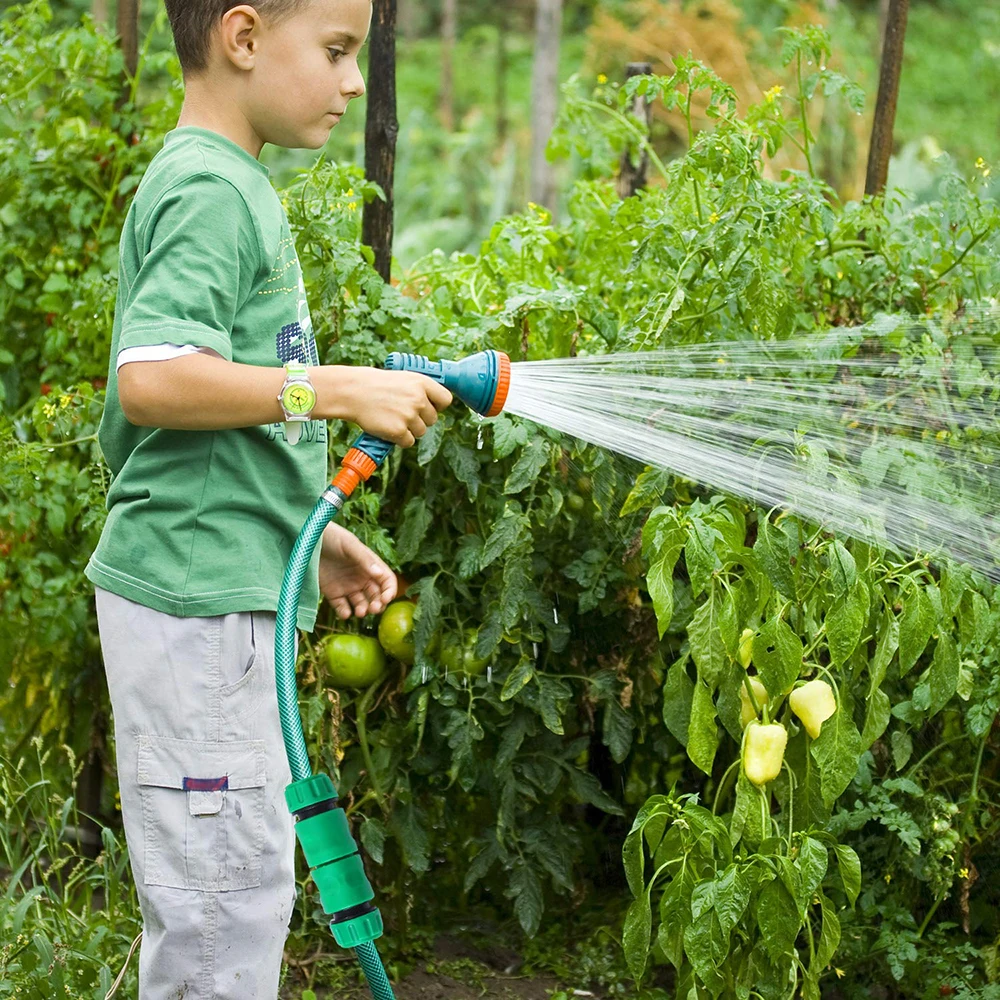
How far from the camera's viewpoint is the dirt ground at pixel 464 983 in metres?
2.32

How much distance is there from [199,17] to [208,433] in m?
0.49

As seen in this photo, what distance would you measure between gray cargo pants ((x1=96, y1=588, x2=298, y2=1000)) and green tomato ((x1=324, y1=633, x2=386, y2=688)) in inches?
24.6

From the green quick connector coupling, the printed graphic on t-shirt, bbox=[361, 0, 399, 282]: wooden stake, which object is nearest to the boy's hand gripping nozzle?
the green quick connector coupling

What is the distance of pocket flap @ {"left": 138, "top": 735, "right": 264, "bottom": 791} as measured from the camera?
153cm

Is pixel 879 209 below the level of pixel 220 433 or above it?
above

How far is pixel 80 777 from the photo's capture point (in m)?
2.76

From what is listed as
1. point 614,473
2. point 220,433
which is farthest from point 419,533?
point 220,433

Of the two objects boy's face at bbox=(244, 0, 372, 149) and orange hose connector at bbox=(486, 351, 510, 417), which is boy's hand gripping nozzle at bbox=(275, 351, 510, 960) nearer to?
orange hose connector at bbox=(486, 351, 510, 417)

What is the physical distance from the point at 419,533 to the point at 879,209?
1.08 m

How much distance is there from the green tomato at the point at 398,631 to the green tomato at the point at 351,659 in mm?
31

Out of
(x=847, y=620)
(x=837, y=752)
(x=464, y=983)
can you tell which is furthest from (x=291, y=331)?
(x=464, y=983)

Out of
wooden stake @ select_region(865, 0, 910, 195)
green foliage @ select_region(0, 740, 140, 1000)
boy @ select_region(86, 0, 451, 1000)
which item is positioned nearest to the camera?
boy @ select_region(86, 0, 451, 1000)

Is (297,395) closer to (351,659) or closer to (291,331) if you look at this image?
(291,331)

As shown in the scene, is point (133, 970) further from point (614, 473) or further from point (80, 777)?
point (614, 473)
